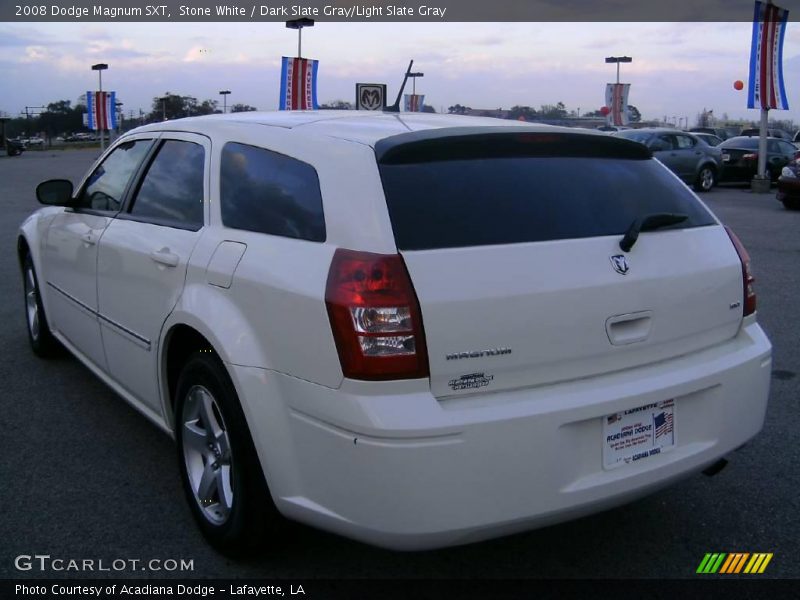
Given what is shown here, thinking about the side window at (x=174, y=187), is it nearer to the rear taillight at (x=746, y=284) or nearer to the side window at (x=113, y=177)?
the side window at (x=113, y=177)

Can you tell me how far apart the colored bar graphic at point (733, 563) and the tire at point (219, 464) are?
1604mm

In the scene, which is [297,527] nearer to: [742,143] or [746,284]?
[746,284]

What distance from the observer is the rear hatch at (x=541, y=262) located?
8.14ft

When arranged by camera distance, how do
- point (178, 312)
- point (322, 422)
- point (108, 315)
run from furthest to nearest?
point (108, 315)
point (178, 312)
point (322, 422)

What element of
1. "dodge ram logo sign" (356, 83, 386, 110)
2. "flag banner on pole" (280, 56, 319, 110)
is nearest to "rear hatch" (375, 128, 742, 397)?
"dodge ram logo sign" (356, 83, 386, 110)

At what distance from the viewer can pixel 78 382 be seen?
203 inches

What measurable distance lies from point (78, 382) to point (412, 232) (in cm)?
342

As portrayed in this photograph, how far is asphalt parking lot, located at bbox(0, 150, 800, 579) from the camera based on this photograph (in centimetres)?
301

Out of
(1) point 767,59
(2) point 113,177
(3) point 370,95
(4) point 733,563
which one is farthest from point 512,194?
(1) point 767,59

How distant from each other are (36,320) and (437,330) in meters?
4.14

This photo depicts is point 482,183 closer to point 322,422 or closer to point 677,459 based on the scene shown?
point 322,422

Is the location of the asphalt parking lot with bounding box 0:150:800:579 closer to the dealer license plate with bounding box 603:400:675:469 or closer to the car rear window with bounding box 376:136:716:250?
the dealer license plate with bounding box 603:400:675:469

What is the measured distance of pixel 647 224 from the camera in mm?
2906

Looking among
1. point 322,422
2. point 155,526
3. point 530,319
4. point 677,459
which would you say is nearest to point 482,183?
point 530,319
